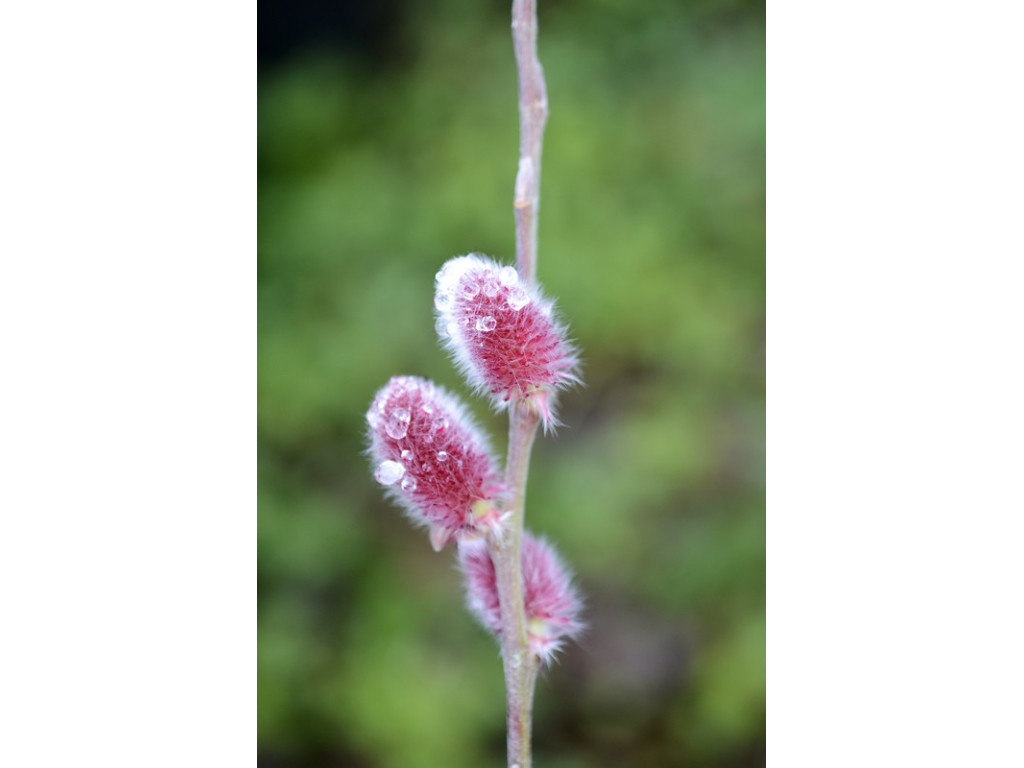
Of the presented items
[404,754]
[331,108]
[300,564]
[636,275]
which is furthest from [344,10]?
[404,754]

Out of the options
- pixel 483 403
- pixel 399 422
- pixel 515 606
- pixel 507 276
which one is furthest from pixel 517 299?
pixel 483 403

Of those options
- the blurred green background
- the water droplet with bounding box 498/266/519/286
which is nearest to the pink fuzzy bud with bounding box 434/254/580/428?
the water droplet with bounding box 498/266/519/286

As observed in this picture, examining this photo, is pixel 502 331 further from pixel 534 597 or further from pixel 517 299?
pixel 534 597

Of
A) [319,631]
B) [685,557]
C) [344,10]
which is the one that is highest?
[344,10]

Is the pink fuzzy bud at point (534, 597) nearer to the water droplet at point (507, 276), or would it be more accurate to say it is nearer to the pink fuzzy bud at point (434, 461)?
the pink fuzzy bud at point (434, 461)

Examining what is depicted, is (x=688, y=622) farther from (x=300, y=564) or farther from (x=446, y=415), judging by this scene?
(x=446, y=415)
